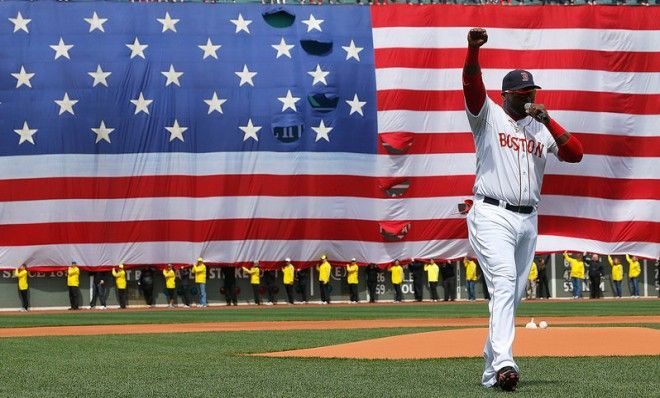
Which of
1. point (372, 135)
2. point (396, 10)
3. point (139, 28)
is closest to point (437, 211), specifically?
point (372, 135)

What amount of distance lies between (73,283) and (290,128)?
8799 millimetres

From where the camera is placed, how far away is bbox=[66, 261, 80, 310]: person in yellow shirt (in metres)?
38.1

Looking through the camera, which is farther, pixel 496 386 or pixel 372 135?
pixel 372 135

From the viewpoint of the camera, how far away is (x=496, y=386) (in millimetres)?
8438

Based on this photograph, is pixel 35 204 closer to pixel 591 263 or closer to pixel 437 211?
pixel 437 211

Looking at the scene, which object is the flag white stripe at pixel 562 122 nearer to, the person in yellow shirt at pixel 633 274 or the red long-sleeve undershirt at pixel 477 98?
the person in yellow shirt at pixel 633 274

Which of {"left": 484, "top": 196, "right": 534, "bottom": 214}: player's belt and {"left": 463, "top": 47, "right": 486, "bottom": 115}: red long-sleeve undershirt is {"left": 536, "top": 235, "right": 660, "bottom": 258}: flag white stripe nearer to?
{"left": 484, "top": 196, "right": 534, "bottom": 214}: player's belt

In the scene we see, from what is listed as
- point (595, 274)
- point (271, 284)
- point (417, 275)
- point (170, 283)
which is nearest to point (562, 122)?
point (595, 274)

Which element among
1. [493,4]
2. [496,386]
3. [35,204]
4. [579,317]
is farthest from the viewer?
[493,4]

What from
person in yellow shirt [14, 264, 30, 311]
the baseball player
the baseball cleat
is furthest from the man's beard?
person in yellow shirt [14, 264, 30, 311]

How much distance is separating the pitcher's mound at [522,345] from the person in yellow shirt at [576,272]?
87.4 ft

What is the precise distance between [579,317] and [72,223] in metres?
18.8

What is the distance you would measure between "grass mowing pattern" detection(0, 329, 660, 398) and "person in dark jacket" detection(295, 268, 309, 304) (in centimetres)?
2641

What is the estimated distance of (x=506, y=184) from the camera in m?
8.55
